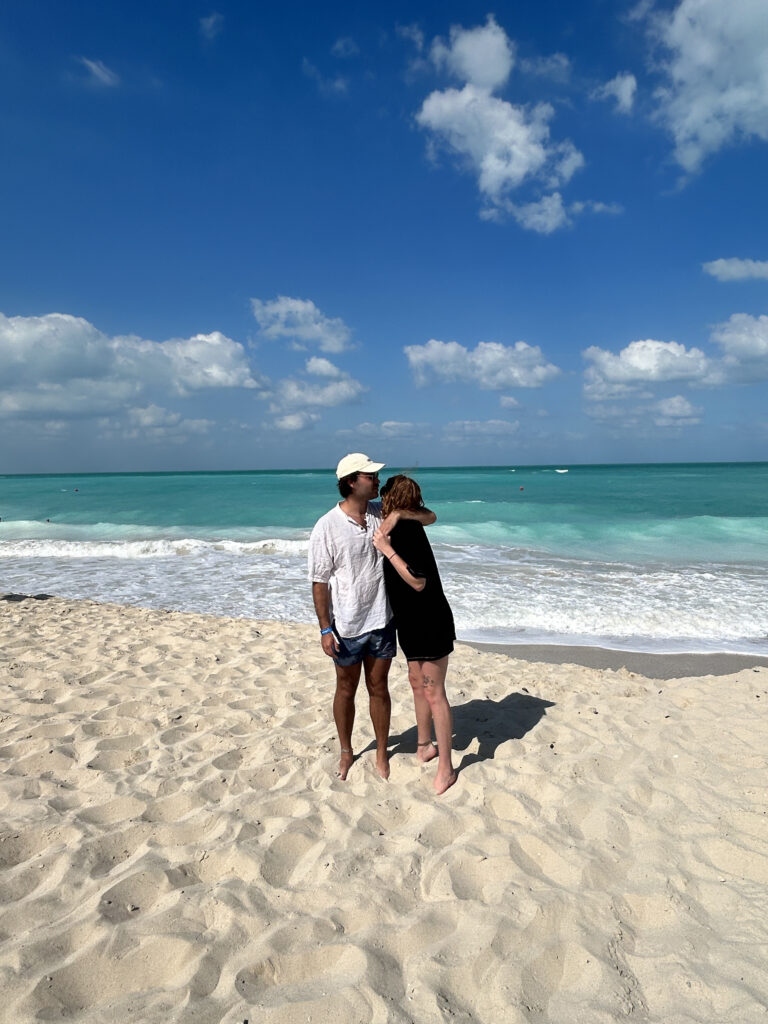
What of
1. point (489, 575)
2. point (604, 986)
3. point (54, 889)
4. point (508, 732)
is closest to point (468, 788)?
point (508, 732)

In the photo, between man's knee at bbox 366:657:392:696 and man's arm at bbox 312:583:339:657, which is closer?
man's arm at bbox 312:583:339:657

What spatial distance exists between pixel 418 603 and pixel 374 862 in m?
1.41

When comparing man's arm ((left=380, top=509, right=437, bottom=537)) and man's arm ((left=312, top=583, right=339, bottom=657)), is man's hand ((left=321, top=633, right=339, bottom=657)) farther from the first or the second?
man's arm ((left=380, top=509, right=437, bottom=537))

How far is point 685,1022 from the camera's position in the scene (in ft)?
7.02

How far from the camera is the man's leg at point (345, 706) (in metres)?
3.73

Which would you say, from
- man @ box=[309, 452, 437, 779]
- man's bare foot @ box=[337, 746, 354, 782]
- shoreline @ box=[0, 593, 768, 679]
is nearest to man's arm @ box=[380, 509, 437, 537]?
man @ box=[309, 452, 437, 779]

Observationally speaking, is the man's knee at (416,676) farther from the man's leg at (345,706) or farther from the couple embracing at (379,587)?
the man's leg at (345,706)

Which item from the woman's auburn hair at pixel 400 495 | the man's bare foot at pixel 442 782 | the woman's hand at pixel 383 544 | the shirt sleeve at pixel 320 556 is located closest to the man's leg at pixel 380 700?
the man's bare foot at pixel 442 782

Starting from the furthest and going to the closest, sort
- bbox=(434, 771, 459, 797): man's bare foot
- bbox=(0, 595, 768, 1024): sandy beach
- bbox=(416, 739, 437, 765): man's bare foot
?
bbox=(416, 739, 437, 765): man's bare foot
bbox=(434, 771, 459, 797): man's bare foot
bbox=(0, 595, 768, 1024): sandy beach

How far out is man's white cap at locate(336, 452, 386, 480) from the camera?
3.54 metres

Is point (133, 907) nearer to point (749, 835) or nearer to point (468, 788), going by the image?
point (468, 788)

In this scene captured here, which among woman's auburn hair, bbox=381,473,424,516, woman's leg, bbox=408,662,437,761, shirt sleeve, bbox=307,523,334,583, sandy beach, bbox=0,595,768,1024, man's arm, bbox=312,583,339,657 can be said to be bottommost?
sandy beach, bbox=0,595,768,1024

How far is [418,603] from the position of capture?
361cm

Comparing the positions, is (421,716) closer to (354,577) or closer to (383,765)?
(383,765)
